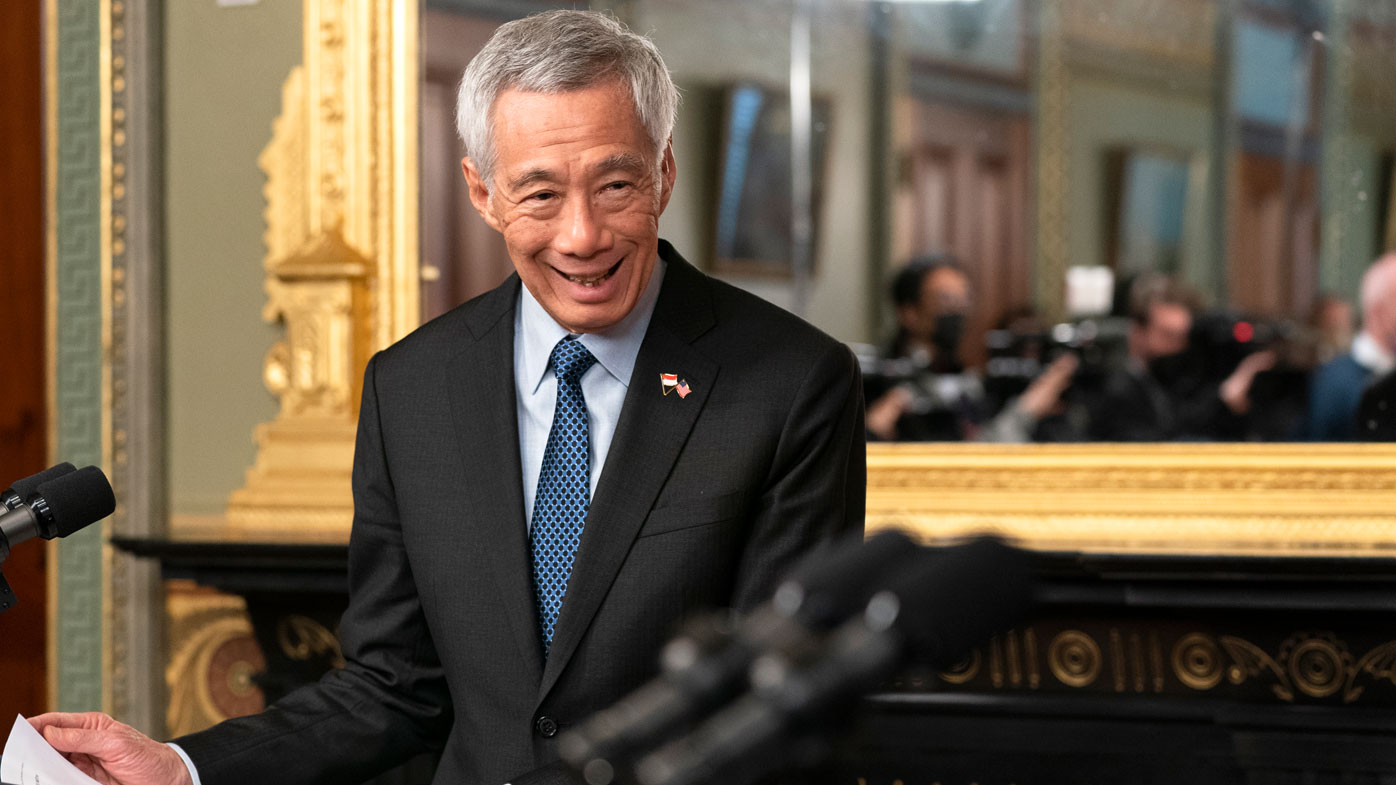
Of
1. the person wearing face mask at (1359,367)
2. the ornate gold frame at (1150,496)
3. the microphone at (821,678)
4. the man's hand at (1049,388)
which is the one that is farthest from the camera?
the man's hand at (1049,388)

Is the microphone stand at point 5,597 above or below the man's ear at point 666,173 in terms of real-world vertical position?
below

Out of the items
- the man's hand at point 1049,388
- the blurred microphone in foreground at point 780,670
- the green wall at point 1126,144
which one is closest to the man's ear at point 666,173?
the blurred microphone in foreground at point 780,670

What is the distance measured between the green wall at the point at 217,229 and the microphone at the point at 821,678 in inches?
101

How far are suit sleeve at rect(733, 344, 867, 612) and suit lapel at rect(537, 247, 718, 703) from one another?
0.32ft

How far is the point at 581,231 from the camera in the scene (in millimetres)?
1336

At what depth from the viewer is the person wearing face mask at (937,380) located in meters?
3.17

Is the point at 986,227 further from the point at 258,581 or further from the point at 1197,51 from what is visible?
the point at 258,581

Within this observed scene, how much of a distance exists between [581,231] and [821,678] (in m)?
0.76

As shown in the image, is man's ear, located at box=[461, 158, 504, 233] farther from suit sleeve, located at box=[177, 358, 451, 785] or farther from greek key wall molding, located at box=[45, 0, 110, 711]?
greek key wall molding, located at box=[45, 0, 110, 711]

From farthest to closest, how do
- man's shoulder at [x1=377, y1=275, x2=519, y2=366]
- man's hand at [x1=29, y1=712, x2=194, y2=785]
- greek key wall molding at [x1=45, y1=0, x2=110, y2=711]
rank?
greek key wall molding at [x1=45, y1=0, x2=110, y2=711] < man's shoulder at [x1=377, y1=275, x2=519, y2=366] < man's hand at [x1=29, y1=712, x2=194, y2=785]

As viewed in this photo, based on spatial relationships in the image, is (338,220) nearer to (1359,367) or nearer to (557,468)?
(557,468)

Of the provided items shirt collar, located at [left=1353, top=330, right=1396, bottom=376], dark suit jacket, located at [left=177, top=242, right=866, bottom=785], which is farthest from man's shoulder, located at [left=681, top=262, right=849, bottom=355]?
shirt collar, located at [left=1353, top=330, right=1396, bottom=376]

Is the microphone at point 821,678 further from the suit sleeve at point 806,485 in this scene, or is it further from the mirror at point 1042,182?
the mirror at point 1042,182

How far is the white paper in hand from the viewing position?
1211 millimetres
